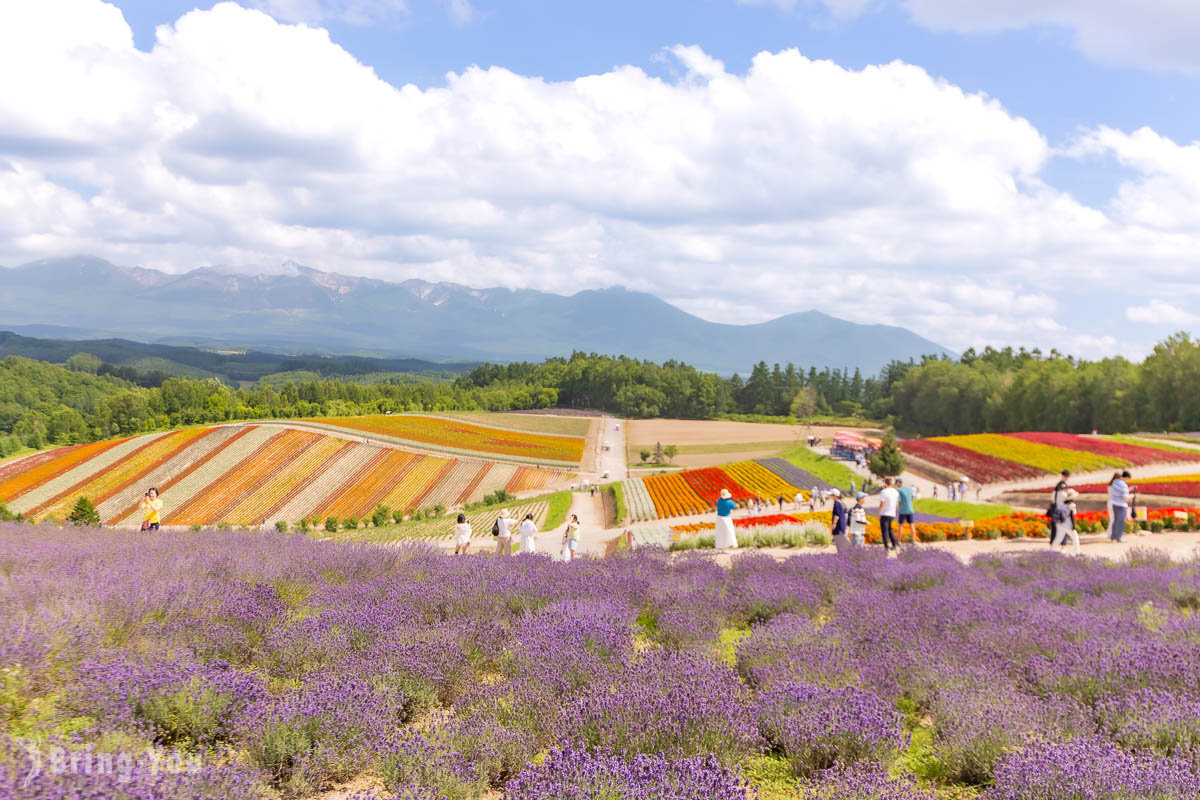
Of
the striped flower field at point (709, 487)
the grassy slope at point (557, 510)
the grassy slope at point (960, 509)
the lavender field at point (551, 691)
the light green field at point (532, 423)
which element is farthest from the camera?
the light green field at point (532, 423)

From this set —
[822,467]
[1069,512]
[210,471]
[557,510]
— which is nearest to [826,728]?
[1069,512]

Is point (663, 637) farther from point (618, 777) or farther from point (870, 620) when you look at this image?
point (618, 777)

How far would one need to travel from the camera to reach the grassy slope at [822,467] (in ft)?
144

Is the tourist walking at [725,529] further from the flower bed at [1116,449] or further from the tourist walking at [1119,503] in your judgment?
the flower bed at [1116,449]

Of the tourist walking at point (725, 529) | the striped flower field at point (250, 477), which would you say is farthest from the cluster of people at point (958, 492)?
the striped flower field at point (250, 477)

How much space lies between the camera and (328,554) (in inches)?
323

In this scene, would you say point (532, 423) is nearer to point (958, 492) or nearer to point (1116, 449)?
point (958, 492)

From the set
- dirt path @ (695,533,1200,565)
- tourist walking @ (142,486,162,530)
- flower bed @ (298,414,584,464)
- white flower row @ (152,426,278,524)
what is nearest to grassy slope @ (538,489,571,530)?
flower bed @ (298,414,584,464)

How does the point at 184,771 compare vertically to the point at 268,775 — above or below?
above

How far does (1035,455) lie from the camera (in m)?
42.0

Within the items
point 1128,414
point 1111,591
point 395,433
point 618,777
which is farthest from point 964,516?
point 395,433

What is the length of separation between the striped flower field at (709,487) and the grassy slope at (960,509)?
1065 cm

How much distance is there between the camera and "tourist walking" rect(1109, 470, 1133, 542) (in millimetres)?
14828

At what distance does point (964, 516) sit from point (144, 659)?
88.5ft
